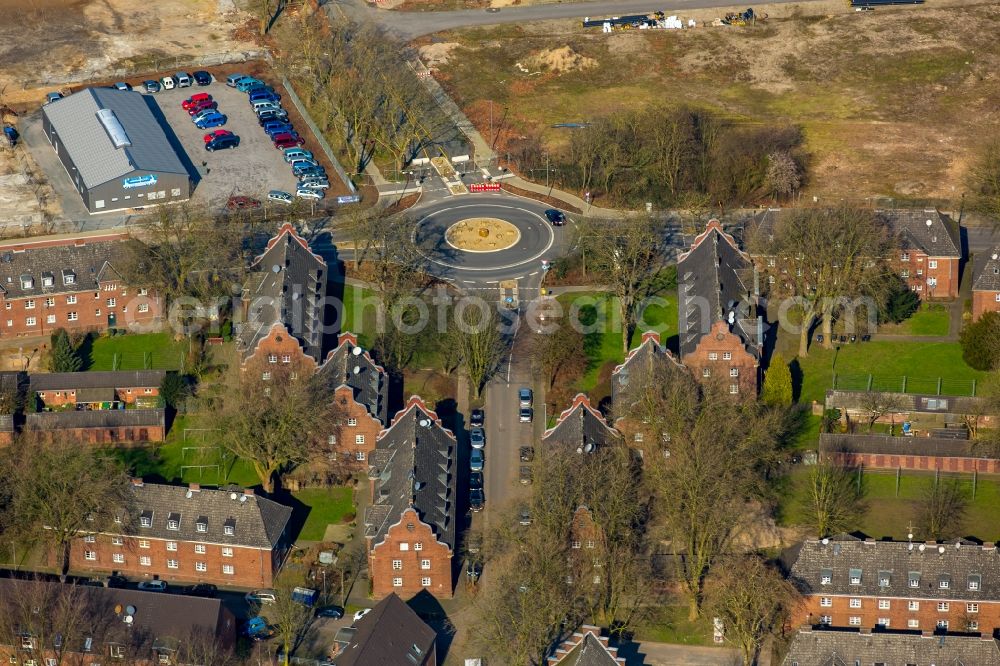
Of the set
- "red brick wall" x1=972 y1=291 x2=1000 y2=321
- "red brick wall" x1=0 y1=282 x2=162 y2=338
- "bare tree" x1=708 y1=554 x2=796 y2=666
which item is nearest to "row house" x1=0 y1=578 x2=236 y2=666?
"bare tree" x1=708 y1=554 x2=796 y2=666

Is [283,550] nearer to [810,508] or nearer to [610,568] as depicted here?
[610,568]

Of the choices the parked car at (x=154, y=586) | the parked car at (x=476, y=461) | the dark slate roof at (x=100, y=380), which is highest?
the dark slate roof at (x=100, y=380)

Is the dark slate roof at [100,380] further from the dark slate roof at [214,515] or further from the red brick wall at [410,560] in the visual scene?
the red brick wall at [410,560]

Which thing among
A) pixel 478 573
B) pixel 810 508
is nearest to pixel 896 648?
pixel 810 508

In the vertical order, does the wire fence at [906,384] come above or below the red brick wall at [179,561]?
above

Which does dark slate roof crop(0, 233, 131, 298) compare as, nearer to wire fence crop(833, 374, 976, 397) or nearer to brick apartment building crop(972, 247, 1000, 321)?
wire fence crop(833, 374, 976, 397)

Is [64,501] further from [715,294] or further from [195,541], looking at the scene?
[715,294]

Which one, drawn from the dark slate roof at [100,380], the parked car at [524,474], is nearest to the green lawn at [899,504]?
the parked car at [524,474]
